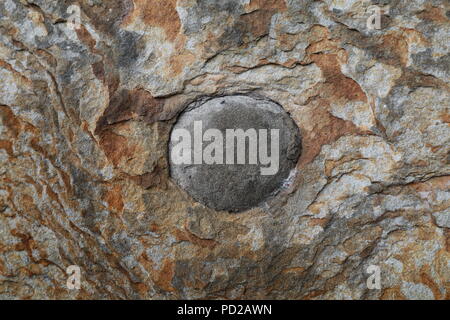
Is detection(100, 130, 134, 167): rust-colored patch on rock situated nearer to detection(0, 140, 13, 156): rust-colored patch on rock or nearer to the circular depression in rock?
the circular depression in rock

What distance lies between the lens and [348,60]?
1.79 metres

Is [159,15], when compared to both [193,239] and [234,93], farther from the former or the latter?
[193,239]

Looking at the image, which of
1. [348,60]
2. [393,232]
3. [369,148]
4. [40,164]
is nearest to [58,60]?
[40,164]

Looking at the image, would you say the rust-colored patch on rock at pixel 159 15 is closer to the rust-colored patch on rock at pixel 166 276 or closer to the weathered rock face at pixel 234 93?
the weathered rock face at pixel 234 93

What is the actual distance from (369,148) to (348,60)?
0.96 ft

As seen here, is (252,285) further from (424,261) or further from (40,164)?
(40,164)

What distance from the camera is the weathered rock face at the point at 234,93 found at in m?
1.78

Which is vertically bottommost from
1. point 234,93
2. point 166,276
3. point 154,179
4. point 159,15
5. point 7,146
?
point 166,276

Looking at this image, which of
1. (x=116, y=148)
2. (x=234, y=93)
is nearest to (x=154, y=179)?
(x=116, y=148)

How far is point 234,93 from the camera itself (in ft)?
6.07

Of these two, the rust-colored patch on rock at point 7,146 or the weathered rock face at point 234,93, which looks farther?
the rust-colored patch on rock at point 7,146

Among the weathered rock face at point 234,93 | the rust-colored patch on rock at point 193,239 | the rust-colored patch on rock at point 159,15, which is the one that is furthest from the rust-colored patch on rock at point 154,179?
the rust-colored patch on rock at point 159,15

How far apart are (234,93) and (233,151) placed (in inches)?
7.9

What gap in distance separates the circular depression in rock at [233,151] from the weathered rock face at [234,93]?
0.12 ft
